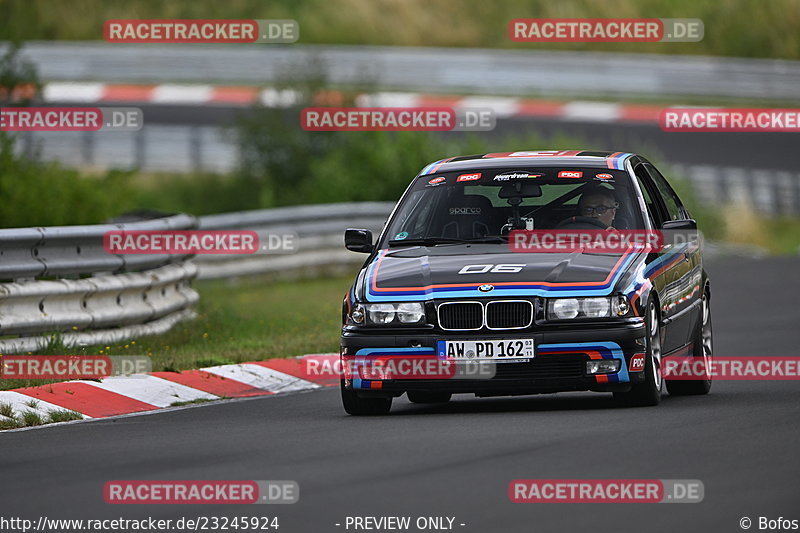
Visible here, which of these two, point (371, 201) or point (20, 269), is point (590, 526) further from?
point (371, 201)

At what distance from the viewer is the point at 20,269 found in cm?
1343

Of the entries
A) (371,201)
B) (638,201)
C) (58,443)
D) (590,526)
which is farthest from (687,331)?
(371,201)

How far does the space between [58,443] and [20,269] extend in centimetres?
388
